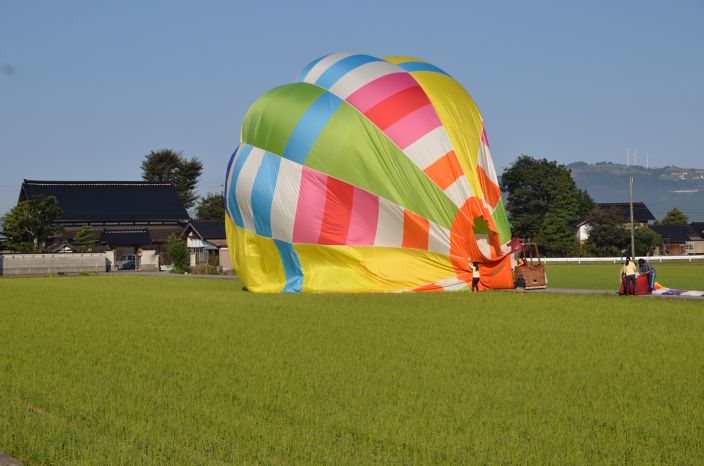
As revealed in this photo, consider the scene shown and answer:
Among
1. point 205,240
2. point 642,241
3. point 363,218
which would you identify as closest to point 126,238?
point 205,240

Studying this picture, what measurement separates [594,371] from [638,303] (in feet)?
45.7

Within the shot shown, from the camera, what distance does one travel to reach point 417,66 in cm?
3503

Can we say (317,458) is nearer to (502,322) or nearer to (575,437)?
(575,437)

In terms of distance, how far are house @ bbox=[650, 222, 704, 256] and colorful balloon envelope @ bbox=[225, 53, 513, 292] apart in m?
106

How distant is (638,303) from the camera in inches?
1075

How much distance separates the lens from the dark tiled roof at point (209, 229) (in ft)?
282

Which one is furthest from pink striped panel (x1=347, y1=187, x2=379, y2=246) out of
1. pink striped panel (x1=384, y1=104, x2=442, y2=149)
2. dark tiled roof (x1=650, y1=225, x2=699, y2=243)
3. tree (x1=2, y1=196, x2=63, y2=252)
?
dark tiled roof (x1=650, y1=225, x2=699, y2=243)

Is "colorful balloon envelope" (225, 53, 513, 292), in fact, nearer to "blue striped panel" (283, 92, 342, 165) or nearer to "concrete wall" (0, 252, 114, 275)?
"blue striped panel" (283, 92, 342, 165)

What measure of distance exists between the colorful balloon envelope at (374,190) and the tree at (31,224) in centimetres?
5778

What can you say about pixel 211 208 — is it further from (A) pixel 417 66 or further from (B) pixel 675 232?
(A) pixel 417 66

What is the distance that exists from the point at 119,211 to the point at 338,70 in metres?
70.9

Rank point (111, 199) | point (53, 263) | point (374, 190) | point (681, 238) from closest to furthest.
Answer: point (374, 190), point (53, 263), point (111, 199), point (681, 238)

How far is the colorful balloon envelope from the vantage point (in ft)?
104

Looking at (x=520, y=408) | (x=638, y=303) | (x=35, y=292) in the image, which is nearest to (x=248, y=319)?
(x=638, y=303)
